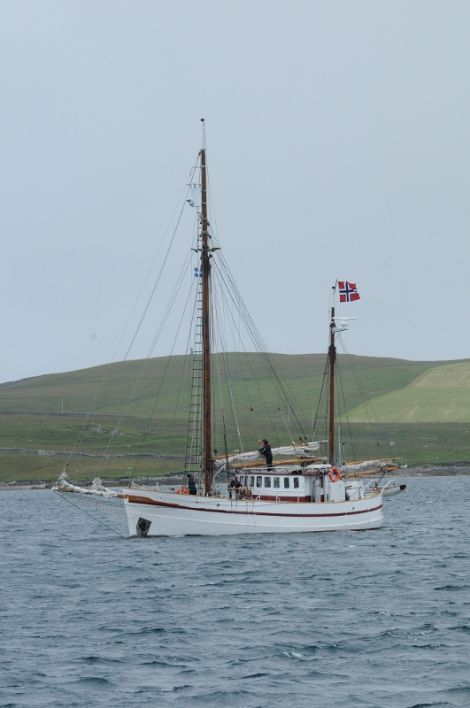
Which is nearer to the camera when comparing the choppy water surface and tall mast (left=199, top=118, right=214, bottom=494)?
the choppy water surface

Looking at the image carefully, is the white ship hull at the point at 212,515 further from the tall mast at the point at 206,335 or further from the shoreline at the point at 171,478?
the shoreline at the point at 171,478

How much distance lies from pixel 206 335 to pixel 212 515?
11187 mm

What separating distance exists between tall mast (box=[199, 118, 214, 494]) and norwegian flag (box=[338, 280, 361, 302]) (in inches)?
625

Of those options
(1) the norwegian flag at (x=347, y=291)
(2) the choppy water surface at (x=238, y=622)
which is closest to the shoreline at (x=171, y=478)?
(1) the norwegian flag at (x=347, y=291)

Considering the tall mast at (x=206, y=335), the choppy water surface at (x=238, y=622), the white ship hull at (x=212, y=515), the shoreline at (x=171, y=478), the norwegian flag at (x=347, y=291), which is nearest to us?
the choppy water surface at (x=238, y=622)

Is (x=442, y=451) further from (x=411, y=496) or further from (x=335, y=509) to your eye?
(x=335, y=509)

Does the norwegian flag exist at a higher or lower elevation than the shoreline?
higher

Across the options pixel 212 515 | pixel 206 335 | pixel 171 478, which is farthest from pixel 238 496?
pixel 171 478

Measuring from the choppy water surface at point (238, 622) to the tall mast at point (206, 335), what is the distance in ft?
16.7

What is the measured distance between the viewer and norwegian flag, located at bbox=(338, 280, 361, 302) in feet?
292

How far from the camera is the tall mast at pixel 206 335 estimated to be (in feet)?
238

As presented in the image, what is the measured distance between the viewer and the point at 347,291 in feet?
294

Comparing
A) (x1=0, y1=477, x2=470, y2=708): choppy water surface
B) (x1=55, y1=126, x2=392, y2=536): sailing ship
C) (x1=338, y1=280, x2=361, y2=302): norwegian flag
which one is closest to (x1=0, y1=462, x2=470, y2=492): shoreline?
(x1=338, y1=280, x2=361, y2=302): norwegian flag

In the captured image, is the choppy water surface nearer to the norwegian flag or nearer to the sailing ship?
the sailing ship
